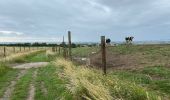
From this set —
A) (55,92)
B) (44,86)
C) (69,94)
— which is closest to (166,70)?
(44,86)

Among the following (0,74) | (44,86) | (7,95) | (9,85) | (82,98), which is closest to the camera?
(82,98)

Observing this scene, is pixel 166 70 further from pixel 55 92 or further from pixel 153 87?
pixel 55 92

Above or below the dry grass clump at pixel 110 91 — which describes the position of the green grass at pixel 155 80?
below

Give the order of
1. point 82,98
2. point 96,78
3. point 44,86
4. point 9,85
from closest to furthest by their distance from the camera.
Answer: point 82,98, point 96,78, point 44,86, point 9,85

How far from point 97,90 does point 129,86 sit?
1.39 metres

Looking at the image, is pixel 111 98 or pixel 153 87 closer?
pixel 111 98

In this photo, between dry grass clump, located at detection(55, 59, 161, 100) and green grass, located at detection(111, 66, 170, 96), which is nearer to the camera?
dry grass clump, located at detection(55, 59, 161, 100)

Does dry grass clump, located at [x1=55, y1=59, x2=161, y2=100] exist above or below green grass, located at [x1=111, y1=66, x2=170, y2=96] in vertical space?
above

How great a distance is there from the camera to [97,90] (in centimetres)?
1071

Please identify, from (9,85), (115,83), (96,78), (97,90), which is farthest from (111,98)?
(9,85)

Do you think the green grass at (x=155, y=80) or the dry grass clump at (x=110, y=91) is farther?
the green grass at (x=155, y=80)

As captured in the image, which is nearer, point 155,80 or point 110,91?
point 110,91

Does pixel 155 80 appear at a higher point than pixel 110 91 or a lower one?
lower

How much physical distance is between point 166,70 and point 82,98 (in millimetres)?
9688
